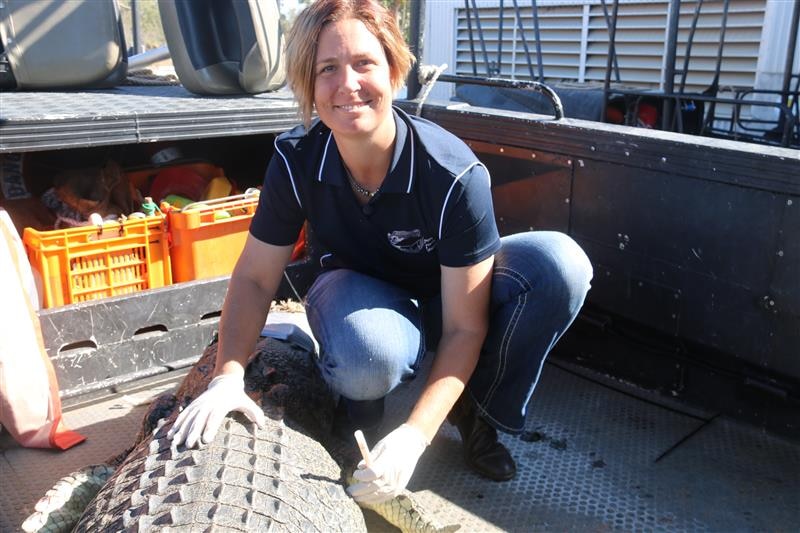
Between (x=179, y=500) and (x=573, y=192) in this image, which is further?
(x=573, y=192)

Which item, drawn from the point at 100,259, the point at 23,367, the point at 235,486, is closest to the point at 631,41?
the point at 100,259

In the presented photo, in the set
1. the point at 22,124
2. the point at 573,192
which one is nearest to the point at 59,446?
the point at 22,124

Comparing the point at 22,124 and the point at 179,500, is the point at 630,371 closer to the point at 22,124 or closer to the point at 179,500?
the point at 179,500

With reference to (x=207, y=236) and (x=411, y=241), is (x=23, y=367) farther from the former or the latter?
(x=411, y=241)

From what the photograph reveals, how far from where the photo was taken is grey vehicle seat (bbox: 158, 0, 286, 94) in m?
3.23

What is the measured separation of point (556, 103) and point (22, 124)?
172cm

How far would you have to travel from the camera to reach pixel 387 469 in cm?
161

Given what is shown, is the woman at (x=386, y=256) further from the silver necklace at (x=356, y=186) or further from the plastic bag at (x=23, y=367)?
the plastic bag at (x=23, y=367)

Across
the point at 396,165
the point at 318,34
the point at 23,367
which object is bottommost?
the point at 23,367

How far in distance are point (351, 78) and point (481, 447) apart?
1166 mm

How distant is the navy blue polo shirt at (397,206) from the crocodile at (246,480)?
38cm

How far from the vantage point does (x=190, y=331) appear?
9.61ft

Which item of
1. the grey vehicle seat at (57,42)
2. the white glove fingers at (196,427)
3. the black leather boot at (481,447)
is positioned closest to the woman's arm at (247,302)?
the white glove fingers at (196,427)

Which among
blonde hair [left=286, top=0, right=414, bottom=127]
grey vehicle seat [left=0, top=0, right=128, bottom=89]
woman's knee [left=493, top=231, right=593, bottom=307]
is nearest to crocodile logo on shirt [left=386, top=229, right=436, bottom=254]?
woman's knee [left=493, top=231, right=593, bottom=307]
